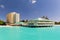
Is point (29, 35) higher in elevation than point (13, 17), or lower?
lower

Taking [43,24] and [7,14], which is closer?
[43,24]

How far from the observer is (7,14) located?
47688 millimetres

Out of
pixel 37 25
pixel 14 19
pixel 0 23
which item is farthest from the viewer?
pixel 14 19

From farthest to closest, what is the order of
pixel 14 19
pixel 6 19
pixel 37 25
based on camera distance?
pixel 6 19, pixel 14 19, pixel 37 25

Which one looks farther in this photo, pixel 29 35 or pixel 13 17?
pixel 13 17

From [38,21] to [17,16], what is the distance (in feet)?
57.0

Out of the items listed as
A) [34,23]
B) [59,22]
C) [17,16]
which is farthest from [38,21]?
[59,22]

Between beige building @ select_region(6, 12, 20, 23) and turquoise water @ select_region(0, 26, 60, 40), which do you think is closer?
turquoise water @ select_region(0, 26, 60, 40)

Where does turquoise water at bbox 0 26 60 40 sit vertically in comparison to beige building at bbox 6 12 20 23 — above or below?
below

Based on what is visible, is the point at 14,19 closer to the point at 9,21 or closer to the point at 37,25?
the point at 9,21

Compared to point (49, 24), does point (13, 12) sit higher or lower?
higher

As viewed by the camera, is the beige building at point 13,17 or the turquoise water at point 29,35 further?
the beige building at point 13,17

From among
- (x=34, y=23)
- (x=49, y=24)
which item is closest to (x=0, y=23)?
(x=34, y=23)

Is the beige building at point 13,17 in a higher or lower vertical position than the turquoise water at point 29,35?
higher
